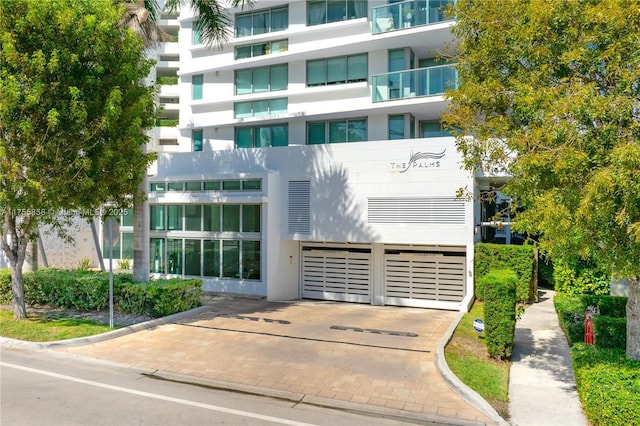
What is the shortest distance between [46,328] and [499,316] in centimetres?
1164

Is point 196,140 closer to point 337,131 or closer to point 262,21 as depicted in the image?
point 262,21

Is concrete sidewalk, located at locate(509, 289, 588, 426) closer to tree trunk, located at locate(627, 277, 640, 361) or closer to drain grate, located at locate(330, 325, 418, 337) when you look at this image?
tree trunk, located at locate(627, 277, 640, 361)

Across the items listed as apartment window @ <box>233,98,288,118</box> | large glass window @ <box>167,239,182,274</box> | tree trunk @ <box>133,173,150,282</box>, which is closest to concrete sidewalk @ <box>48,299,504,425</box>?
tree trunk @ <box>133,173,150,282</box>

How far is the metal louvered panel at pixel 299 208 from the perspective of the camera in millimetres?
18672

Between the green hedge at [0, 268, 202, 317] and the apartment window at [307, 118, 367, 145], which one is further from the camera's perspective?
the apartment window at [307, 118, 367, 145]

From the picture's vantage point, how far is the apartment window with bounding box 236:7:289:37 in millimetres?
23703

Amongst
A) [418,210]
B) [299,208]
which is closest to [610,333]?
[418,210]

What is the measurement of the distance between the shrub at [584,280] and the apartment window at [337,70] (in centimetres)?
1186

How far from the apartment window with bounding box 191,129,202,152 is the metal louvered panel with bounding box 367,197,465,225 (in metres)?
12.6

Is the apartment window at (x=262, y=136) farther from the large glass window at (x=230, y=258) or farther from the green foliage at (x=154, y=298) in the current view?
the green foliage at (x=154, y=298)

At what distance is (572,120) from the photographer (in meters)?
7.12

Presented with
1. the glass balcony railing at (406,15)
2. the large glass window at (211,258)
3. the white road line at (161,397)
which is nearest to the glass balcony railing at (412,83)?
the glass balcony railing at (406,15)

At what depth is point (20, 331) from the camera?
12352 mm

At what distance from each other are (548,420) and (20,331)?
12573mm
